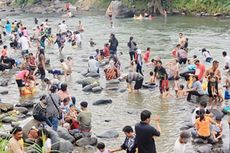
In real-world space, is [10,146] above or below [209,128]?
above

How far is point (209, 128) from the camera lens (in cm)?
1380

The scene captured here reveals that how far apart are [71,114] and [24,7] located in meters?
55.7

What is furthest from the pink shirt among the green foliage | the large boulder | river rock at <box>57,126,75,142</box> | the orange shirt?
the large boulder

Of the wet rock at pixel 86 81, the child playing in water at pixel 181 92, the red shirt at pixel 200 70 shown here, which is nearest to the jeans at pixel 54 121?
the child playing in water at pixel 181 92

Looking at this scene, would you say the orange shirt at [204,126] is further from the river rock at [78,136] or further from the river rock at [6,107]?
the river rock at [6,107]

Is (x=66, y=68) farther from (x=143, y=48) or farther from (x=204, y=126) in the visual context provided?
(x=204, y=126)

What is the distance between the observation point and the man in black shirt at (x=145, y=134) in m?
9.59

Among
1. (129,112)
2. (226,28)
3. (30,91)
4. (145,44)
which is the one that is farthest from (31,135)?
(226,28)

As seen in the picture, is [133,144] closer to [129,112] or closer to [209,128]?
[209,128]

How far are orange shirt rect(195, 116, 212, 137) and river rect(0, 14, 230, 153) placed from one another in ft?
2.11

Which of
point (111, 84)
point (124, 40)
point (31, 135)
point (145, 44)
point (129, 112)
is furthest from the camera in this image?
point (124, 40)

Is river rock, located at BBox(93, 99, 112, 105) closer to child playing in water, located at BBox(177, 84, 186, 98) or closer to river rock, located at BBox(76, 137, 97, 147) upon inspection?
child playing in water, located at BBox(177, 84, 186, 98)

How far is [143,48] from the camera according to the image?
103 ft

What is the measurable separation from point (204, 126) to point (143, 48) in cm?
1800
